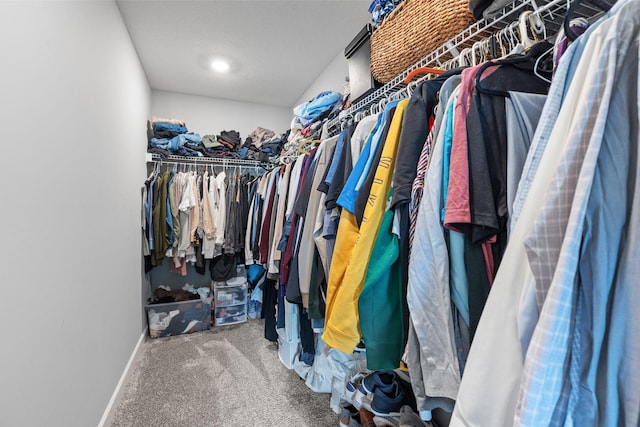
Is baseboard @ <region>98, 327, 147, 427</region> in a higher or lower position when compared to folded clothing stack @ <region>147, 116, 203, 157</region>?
lower

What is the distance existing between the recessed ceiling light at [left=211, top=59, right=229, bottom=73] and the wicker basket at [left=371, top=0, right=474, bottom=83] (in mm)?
1748

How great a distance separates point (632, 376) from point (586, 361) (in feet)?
0.13

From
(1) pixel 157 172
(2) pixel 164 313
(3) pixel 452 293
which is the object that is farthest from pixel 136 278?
(3) pixel 452 293

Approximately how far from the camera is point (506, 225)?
0.54 meters

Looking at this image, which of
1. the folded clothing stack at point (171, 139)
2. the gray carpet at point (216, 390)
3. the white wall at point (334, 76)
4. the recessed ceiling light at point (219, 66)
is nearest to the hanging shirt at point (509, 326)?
the gray carpet at point (216, 390)

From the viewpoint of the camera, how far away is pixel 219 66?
2504mm

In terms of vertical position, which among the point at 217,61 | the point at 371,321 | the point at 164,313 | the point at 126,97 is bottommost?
the point at 164,313

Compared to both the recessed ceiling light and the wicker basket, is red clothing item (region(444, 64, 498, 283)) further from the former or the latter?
the recessed ceiling light

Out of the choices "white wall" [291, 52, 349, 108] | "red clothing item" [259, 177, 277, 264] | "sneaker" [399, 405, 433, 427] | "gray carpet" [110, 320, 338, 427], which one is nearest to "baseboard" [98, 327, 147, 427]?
"gray carpet" [110, 320, 338, 427]

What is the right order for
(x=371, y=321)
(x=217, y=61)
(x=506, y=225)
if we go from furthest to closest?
(x=217, y=61) → (x=371, y=321) → (x=506, y=225)

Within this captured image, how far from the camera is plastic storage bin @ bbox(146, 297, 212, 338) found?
2424mm

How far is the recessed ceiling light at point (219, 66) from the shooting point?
7.94 ft

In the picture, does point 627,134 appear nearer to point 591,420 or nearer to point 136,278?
point 591,420

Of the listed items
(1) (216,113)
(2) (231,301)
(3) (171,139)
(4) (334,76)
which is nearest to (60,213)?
(3) (171,139)
